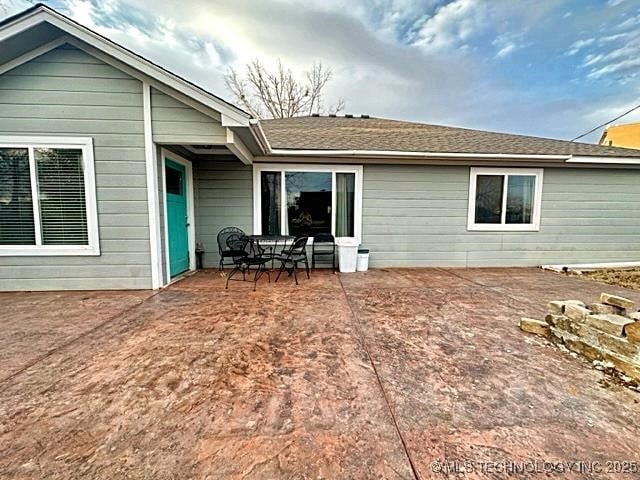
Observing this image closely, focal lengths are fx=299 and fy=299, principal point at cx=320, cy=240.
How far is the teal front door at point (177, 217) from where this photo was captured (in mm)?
5188

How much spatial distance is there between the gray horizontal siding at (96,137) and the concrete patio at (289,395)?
91cm

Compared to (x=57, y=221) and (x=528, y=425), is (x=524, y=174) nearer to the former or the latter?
(x=528, y=425)

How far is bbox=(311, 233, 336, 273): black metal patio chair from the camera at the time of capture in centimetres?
634

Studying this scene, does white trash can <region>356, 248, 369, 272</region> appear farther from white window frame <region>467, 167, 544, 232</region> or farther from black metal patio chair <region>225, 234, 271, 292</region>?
white window frame <region>467, 167, 544, 232</region>

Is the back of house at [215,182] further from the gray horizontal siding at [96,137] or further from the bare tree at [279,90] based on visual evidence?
the bare tree at [279,90]

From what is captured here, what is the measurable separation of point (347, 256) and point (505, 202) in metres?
3.82

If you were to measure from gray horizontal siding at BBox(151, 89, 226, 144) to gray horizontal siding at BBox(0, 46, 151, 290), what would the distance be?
26 cm

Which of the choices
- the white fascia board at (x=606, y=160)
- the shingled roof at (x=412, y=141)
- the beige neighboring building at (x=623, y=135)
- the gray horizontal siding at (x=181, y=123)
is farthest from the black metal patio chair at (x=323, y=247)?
the beige neighboring building at (x=623, y=135)

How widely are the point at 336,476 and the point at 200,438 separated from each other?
74cm

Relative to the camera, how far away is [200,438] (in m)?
1.58

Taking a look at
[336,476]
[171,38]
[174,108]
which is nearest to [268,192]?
[174,108]

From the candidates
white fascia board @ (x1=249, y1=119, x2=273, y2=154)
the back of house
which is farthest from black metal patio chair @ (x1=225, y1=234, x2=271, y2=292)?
white fascia board @ (x1=249, y1=119, x2=273, y2=154)

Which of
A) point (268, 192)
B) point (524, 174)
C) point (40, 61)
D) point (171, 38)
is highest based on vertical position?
point (171, 38)

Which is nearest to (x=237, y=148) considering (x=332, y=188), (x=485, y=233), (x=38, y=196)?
(x=332, y=188)
